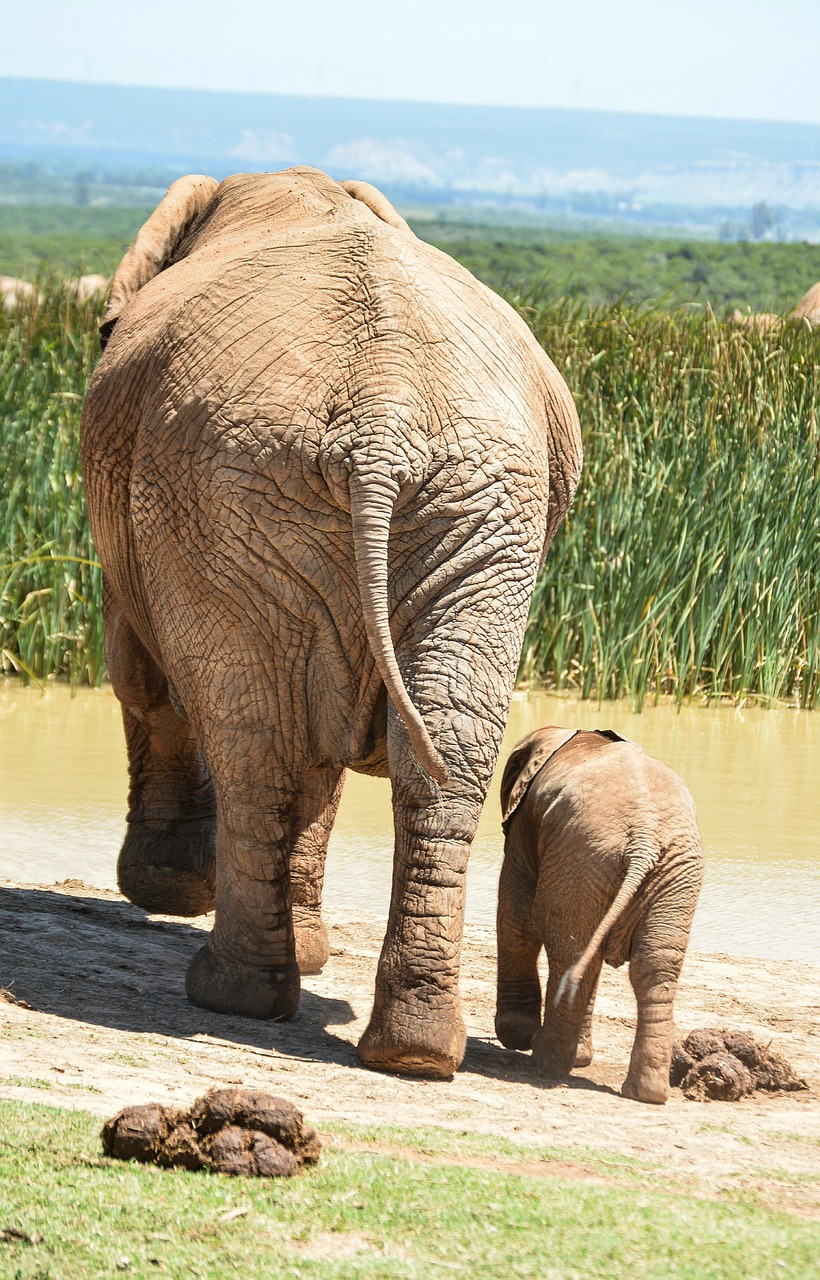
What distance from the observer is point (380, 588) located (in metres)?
3.68

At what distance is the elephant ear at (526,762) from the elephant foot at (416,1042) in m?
0.75

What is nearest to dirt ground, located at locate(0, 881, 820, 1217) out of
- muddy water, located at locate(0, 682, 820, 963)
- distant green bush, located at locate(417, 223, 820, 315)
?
muddy water, located at locate(0, 682, 820, 963)

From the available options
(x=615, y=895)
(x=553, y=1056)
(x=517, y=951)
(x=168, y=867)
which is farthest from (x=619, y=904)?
(x=168, y=867)

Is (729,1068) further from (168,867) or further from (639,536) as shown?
(639,536)

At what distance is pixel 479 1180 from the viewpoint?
294 cm

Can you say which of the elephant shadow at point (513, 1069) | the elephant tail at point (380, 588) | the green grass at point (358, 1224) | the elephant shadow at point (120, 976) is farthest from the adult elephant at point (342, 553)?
the green grass at point (358, 1224)

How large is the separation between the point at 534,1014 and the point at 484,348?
1832 mm


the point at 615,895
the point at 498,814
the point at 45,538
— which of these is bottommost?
the point at 498,814

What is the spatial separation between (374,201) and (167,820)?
2156 millimetres

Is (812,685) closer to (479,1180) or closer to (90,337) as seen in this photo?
(90,337)

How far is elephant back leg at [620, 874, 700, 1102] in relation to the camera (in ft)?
13.3

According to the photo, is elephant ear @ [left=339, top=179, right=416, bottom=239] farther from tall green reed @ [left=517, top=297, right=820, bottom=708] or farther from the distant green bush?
the distant green bush

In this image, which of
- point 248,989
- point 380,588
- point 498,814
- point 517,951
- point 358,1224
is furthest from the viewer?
point 498,814

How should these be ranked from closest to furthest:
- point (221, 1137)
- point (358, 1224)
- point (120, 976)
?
point (358, 1224)
point (221, 1137)
point (120, 976)
